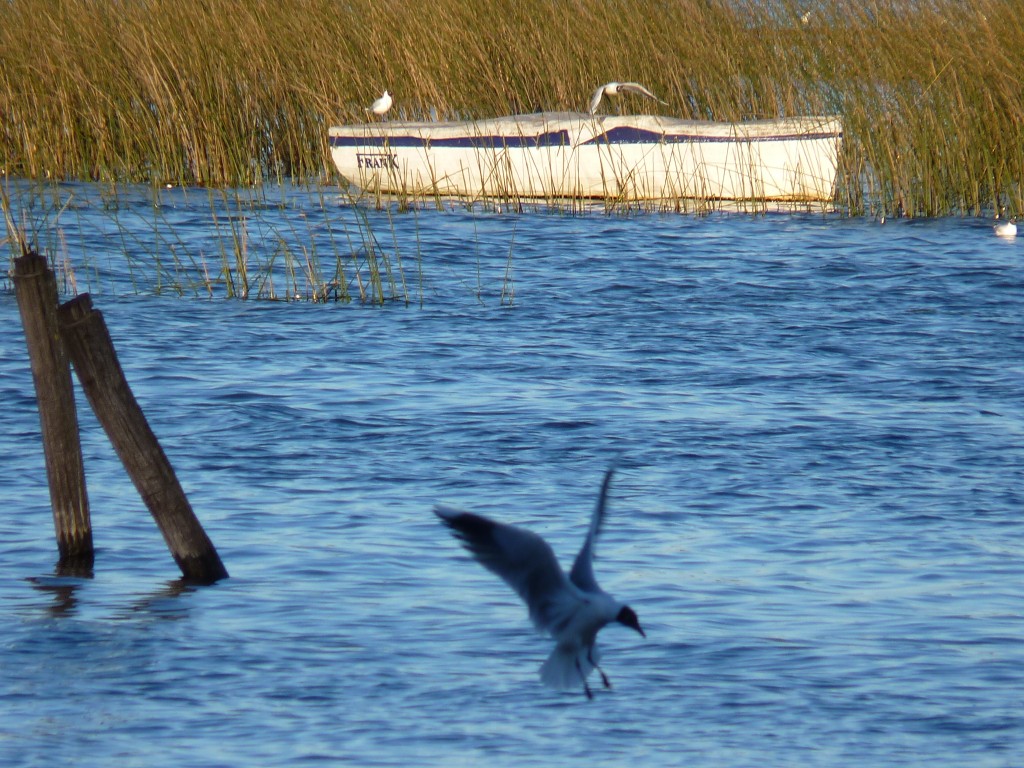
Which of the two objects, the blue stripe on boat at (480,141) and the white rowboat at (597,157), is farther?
the blue stripe on boat at (480,141)

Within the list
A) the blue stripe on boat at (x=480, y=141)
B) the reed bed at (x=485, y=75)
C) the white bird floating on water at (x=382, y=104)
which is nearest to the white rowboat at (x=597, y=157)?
the blue stripe on boat at (x=480, y=141)

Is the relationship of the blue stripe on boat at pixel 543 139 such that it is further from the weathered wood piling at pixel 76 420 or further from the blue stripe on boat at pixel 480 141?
the weathered wood piling at pixel 76 420

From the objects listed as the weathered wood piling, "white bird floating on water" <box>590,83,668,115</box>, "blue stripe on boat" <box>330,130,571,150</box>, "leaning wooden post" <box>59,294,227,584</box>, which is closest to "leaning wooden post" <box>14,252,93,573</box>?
the weathered wood piling

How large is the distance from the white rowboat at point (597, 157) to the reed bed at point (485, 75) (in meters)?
0.36

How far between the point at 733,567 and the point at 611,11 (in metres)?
9.66

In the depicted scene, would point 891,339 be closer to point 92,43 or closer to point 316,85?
point 316,85

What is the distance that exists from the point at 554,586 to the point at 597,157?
414 inches

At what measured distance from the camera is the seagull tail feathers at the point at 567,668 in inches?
139

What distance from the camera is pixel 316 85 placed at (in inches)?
543

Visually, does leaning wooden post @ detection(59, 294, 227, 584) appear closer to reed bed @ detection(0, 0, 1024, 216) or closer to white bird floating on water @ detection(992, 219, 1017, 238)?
reed bed @ detection(0, 0, 1024, 216)

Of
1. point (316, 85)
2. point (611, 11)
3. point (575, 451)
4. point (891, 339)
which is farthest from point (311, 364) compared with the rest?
point (611, 11)

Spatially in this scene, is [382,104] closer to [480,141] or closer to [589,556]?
[480,141]

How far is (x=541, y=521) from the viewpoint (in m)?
5.92

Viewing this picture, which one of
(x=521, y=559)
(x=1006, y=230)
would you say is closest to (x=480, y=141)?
(x=1006, y=230)
